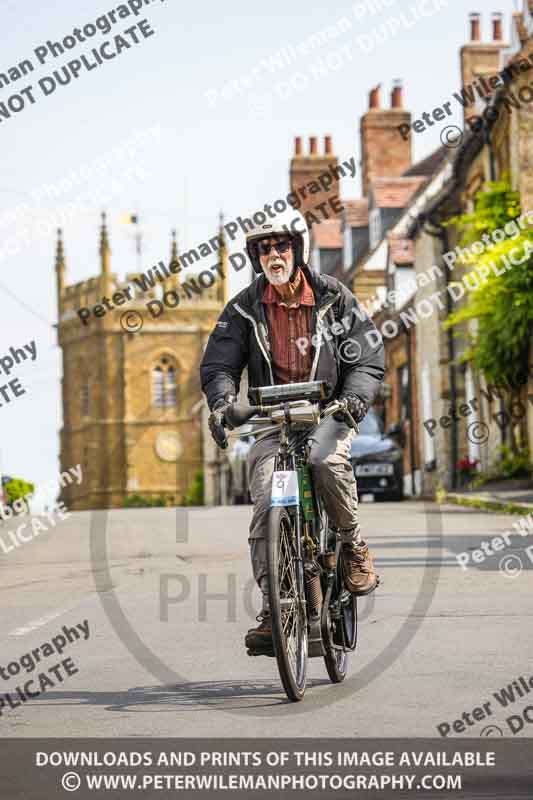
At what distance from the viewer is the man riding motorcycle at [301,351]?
6562 millimetres

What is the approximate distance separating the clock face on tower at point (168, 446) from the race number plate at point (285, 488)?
98.2m

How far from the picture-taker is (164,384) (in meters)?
105

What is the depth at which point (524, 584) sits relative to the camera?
11219mm

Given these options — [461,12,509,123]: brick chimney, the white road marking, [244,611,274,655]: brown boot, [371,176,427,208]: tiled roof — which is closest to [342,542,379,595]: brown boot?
[244,611,274,655]: brown boot

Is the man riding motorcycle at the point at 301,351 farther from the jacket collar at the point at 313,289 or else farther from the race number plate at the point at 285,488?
the race number plate at the point at 285,488

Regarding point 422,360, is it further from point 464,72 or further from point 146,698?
point 146,698

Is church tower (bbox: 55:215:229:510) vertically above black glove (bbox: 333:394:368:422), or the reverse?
church tower (bbox: 55:215:229:510)

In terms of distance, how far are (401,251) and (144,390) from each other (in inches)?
2433

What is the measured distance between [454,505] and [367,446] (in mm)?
5261

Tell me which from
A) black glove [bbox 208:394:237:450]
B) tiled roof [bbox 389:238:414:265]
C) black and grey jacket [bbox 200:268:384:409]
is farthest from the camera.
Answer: tiled roof [bbox 389:238:414:265]

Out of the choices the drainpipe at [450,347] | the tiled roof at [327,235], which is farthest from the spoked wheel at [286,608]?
the tiled roof at [327,235]

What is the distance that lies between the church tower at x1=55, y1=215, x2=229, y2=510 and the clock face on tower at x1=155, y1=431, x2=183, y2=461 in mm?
67

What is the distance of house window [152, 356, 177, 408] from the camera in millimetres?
104312

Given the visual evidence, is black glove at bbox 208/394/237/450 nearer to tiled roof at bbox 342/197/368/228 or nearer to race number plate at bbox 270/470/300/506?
race number plate at bbox 270/470/300/506
